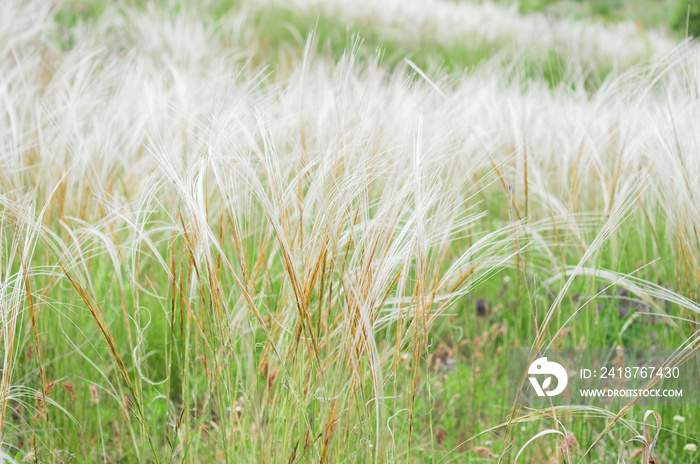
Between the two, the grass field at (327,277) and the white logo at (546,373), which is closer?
the grass field at (327,277)

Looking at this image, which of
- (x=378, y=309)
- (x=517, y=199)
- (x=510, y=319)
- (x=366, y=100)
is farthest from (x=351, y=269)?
(x=517, y=199)

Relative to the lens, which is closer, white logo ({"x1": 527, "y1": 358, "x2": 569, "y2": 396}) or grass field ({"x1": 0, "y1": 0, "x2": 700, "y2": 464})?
grass field ({"x1": 0, "y1": 0, "x2": 700, "y2": 464})

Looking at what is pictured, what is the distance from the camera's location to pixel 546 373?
1.23 m

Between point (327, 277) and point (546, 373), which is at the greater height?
point (327, 277)

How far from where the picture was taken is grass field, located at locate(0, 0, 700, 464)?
0.94 meters

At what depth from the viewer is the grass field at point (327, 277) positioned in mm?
941

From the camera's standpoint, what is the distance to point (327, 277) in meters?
1.14

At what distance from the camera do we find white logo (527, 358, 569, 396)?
120cm

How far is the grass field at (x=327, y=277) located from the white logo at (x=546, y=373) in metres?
0.09

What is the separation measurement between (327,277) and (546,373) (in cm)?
56

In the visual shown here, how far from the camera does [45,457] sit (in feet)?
3.62

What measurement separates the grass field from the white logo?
3.4 inches

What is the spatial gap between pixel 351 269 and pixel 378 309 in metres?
0.09

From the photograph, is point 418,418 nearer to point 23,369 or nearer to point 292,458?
point 292,458
